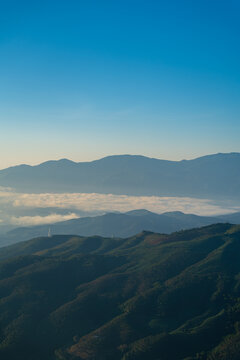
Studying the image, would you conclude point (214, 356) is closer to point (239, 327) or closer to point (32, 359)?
point (239, 327)

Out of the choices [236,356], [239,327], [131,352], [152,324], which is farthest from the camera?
[152,324]

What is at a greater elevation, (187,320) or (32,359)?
(187,320)

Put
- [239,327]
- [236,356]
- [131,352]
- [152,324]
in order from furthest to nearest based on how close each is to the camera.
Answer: [152,324], [239,327], [131,352], [236,356]

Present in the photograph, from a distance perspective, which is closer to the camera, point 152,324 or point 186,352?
point 186,352

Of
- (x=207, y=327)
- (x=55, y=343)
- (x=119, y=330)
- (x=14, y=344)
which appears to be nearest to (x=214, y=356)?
(x=207, y=327)

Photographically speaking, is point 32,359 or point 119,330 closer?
point 32,359

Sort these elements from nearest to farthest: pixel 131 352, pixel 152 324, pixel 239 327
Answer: pixel 131 352 → pixel 239 327 → pixel 152 324

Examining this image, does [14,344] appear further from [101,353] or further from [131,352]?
[131,352]

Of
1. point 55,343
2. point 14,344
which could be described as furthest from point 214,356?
point 14,344

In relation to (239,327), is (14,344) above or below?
below
